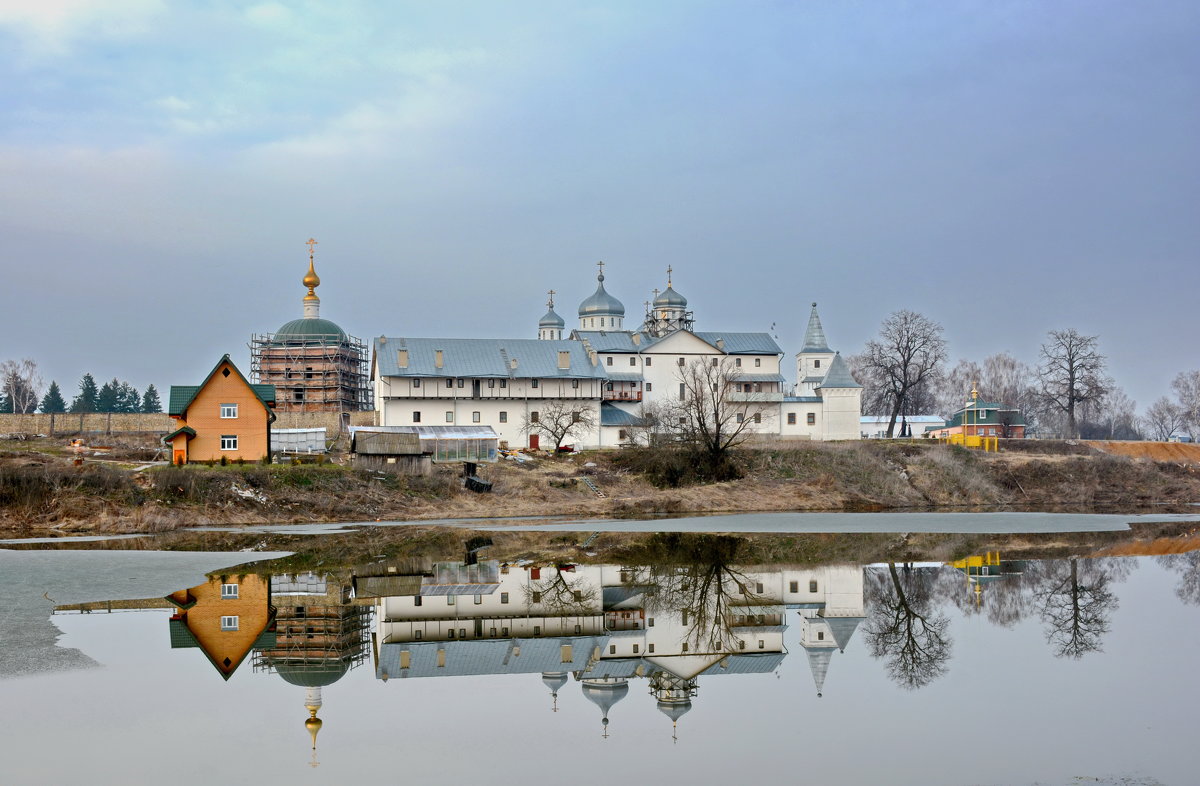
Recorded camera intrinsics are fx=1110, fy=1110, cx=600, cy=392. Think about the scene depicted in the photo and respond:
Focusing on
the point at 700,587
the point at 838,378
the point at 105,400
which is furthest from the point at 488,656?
the point at 105,400

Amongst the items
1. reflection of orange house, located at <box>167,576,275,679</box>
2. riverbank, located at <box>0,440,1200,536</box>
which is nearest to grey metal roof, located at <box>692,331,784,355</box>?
riverbank, located at <box>0,440,1200,536</box>

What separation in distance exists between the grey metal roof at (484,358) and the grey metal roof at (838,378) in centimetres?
1482

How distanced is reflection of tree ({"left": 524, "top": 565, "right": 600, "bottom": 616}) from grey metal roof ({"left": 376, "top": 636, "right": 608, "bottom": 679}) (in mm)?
2553

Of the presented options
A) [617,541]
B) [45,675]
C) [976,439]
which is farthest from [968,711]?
[976,439]

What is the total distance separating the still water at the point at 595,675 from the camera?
37.9ft

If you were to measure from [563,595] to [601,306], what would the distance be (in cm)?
5714

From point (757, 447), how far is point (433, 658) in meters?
42.8

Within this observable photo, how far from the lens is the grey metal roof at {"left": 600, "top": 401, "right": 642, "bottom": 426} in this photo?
64500mm

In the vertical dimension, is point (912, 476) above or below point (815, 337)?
below

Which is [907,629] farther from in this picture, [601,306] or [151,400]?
[151,400]

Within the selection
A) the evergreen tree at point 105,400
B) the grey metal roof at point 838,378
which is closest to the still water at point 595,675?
the grey metal roof at point 838,378

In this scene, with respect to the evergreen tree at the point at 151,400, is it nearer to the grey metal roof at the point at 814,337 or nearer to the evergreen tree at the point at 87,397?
the evergreen tree at the point at 87,397

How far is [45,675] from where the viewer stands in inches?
588

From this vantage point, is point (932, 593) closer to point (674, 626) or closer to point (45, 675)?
point (674, 626)
